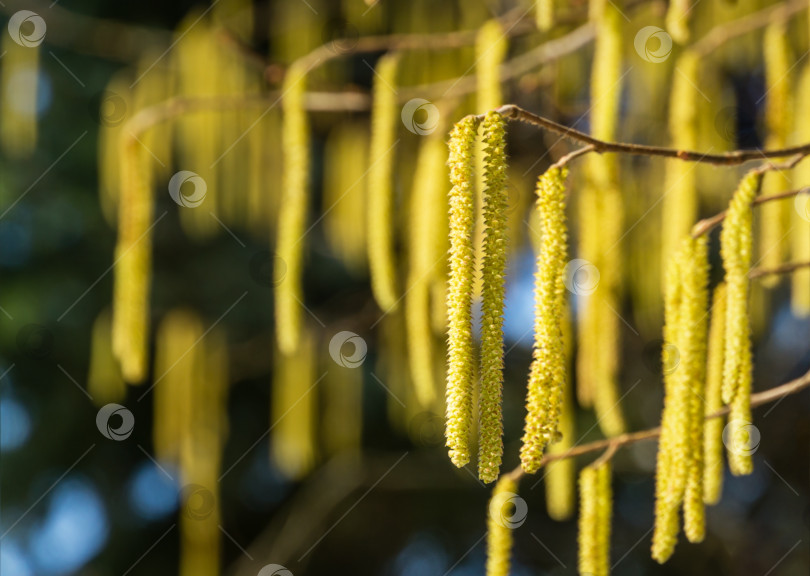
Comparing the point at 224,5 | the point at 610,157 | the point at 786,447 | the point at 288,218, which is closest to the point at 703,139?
the point at 610,157

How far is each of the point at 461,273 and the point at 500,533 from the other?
291mm

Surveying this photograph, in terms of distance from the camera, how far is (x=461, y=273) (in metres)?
0.52

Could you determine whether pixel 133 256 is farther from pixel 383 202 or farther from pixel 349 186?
pixel 349 186

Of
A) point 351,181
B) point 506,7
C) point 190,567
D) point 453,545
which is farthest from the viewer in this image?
point 453,545

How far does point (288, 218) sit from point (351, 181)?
67cm

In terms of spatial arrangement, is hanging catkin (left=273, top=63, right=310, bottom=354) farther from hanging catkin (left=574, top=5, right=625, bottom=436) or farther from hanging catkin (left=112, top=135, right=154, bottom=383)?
hanging catkin (left=574, top=5, right=625, bottom=436)

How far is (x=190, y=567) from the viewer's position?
1937 mm

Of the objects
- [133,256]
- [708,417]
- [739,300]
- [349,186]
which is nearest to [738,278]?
[739,300]

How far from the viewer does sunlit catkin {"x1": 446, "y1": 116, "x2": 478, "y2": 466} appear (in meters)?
0.50

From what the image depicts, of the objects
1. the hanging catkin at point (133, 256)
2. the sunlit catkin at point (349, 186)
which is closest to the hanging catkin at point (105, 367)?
the sunlit catkin at point (349, 186)

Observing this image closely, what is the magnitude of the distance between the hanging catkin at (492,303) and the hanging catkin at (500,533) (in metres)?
0.22

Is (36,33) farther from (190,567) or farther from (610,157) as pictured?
(610,157)

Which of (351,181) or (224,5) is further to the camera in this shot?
(224,5)

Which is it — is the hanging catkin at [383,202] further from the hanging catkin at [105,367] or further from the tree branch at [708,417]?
the hanging catkin at [105,367]
